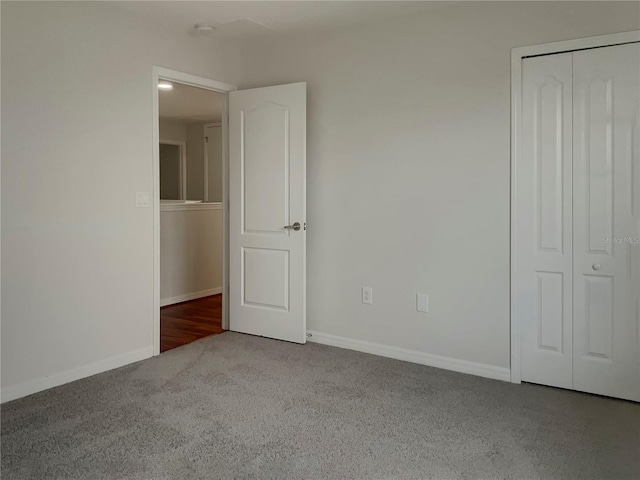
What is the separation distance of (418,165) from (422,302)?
966mm

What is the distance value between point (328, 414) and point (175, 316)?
9.03 ft

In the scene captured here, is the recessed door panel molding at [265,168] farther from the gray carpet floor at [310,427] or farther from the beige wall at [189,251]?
the beige wall at [189,251]

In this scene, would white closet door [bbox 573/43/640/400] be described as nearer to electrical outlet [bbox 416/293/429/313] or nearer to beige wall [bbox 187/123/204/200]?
electrical outlet [bbox 416/293/429/313]

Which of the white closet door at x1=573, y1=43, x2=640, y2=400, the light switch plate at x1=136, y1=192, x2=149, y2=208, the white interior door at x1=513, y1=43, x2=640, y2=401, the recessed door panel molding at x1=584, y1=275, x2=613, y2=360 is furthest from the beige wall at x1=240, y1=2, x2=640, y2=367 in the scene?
the light switch plate at x1=136, y1=192, x2=149, y2=208

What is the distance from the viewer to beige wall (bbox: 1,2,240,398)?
2.91 metres

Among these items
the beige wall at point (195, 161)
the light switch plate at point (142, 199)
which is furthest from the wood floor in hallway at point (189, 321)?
the beige wall at point (195, 161)

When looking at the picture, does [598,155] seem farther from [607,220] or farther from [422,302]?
[422,302]

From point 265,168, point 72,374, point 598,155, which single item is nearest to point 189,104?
point 265,168

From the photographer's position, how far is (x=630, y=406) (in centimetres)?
285

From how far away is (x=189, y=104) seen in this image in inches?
264

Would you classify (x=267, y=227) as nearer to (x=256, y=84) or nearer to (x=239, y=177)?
(x=239, y=177)

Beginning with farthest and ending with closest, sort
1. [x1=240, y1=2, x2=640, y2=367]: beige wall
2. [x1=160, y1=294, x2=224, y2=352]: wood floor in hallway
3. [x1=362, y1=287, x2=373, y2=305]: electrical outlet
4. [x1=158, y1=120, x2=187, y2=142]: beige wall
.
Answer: [x1=158, y1=120, x2=187, y2=142]: beige wall, [x1=160, y1=294, x2=224, y2=352]: wood floor in hallway, [x1=362, y1=287, x2=373, y2=305]: electrical outlet, [x1=240, y1=2, x2=640, y2=367]: beige wall

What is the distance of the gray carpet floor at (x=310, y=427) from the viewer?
2.18 m

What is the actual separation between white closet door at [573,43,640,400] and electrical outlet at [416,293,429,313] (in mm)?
945
